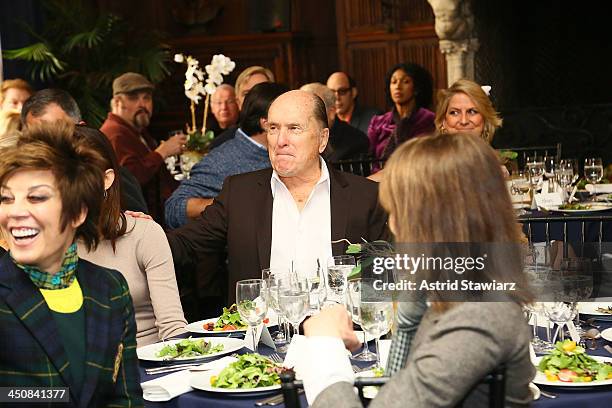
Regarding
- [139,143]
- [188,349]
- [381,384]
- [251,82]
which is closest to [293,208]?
[188,349]

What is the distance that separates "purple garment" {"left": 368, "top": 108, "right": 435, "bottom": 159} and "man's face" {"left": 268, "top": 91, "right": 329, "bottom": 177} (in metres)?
3.88

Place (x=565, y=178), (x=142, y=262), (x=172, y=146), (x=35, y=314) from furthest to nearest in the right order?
(x=172, y=146)
(x=565, y=178)
(x=142, y=262)
(x=35, y=314)

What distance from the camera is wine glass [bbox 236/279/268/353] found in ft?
9.39

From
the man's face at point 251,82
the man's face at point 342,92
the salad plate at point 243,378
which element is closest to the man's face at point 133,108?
the man's face at point 251,82

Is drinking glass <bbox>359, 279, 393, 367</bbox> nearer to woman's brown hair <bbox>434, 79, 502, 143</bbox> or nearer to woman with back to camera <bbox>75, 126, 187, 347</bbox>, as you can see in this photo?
woman with back to camera <bbox>75, 126, 187, 347</bbox>

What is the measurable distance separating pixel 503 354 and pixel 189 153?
17.5 ft

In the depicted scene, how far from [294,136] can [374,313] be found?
1558 mm

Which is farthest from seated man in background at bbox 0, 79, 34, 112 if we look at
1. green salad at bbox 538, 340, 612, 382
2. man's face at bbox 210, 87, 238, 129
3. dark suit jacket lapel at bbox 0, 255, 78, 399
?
green salad at bbox 538, 340, 612, 382

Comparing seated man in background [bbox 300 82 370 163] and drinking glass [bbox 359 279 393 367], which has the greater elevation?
seated man in background [bbox 300 82 370 163]

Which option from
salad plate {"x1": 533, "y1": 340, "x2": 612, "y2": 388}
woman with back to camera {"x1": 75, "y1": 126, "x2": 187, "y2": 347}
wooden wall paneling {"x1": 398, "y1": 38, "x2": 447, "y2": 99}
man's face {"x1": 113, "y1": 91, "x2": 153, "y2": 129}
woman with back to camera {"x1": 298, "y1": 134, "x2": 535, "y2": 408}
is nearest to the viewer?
woman with back to camera {"x1": 298, "y1": 134, "x2": 535, "y2": 408}

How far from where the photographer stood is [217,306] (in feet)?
20.3

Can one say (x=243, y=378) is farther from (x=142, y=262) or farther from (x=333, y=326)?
(x=142, y=262)

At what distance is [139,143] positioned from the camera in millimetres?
7715

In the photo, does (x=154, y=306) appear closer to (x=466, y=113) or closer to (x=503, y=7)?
(x=466, y=113)
